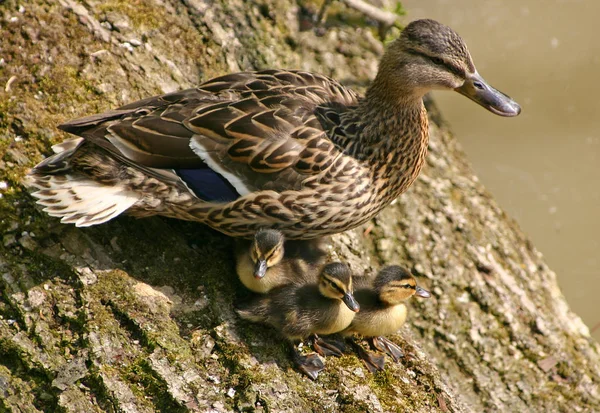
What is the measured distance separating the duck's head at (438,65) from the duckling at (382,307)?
1056 millimetres

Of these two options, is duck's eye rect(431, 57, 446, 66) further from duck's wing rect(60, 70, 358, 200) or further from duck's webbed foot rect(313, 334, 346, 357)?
duck's webbed foot rect(313, 334, 346, 357)

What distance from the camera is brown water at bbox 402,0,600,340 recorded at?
310 inches

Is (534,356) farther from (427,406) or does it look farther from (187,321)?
(187,321)

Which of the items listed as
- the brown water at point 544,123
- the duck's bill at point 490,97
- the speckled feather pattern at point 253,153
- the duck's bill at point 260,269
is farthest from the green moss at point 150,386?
the brown water at point 544,123

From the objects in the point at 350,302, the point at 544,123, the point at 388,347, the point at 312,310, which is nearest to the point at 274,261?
the point at 312,310

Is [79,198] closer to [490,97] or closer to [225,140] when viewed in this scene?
[225,140]

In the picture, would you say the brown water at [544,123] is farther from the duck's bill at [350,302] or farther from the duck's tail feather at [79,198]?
the duck's tail feather at [79,198]

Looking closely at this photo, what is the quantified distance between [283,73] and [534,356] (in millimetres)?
2461

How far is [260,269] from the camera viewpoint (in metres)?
4.08

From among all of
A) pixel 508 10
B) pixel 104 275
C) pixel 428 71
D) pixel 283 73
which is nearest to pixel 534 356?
pixel 428 71

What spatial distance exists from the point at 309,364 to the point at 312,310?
28cm

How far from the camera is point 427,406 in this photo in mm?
4160

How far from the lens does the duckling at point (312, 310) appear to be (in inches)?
159

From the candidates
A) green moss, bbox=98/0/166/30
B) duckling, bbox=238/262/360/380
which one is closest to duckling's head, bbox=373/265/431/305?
duckling, bbox=238/262/360/380
